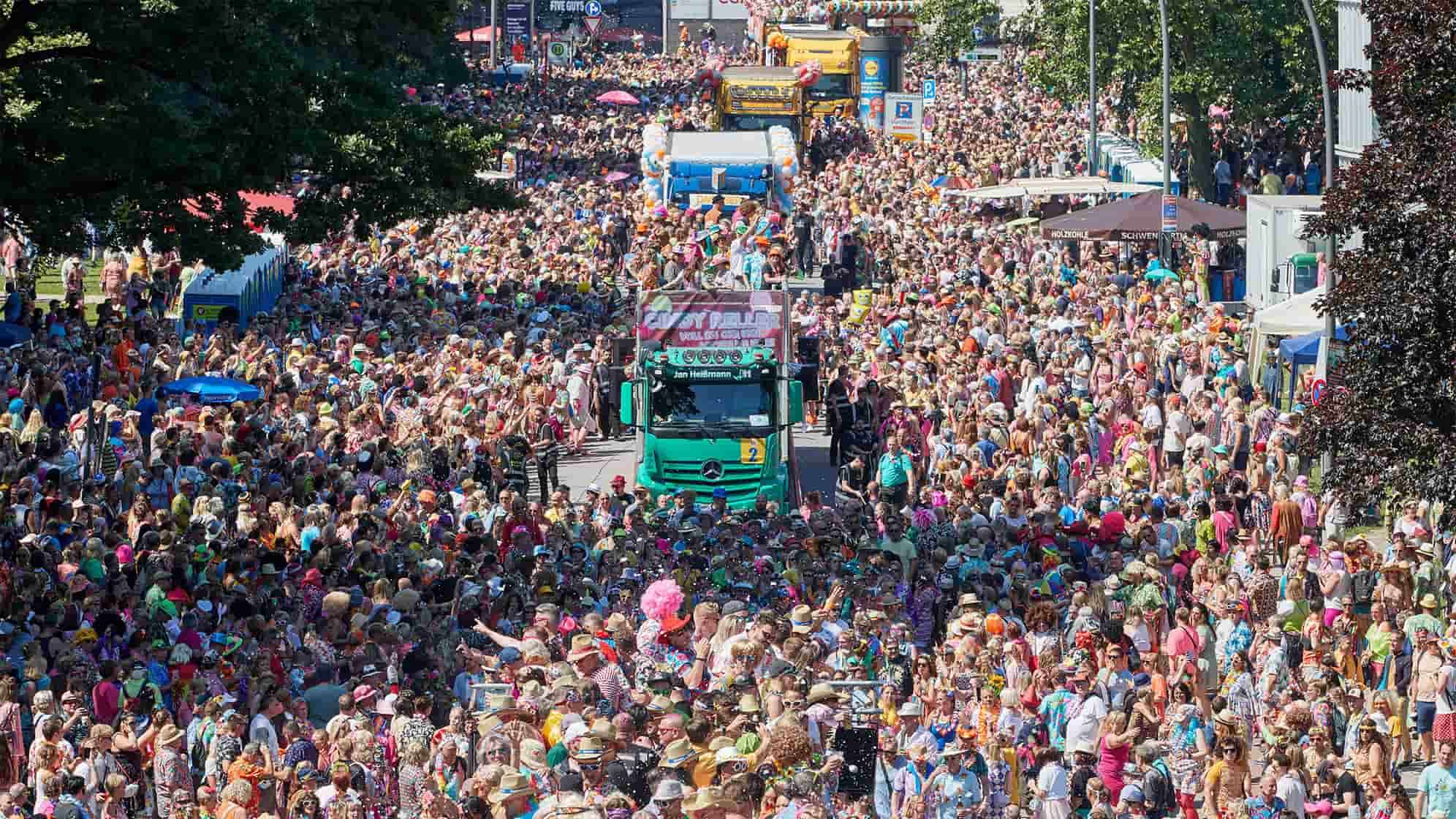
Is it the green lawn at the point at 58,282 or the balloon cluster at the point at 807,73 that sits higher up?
the balloon cluster at the point at 807,73

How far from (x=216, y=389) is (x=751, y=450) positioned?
6672mm

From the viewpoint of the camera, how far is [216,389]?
2867 centimetres

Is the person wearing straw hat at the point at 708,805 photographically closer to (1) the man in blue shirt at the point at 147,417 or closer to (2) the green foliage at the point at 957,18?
(1) the man in blue shirt at the point at 147,417

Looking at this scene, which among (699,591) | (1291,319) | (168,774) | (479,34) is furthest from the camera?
(479,34)

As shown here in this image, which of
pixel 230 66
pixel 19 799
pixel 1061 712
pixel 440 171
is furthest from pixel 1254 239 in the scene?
pixel 19 799

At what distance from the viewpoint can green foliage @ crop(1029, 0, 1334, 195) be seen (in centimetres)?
5200

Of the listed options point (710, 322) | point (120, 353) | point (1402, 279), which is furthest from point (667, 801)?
point (120, 353)

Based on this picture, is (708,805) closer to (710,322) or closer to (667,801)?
(667,801)

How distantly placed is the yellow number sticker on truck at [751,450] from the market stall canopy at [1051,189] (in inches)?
954

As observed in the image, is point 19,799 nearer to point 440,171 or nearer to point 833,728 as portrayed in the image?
point 833,728

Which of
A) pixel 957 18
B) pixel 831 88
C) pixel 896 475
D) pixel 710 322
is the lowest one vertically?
pixel 896 475

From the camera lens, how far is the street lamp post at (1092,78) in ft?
177

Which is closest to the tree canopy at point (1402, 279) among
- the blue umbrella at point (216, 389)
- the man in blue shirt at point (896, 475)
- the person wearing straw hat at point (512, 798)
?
the man in blue shirt at point (896, 475)

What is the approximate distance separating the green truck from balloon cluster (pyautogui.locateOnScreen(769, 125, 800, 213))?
22.7 metres
